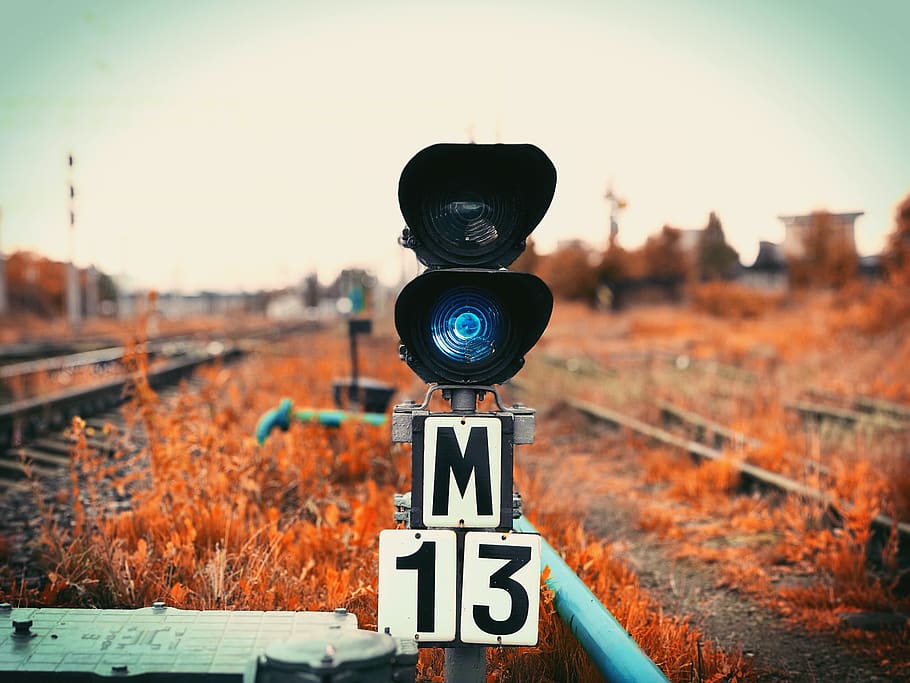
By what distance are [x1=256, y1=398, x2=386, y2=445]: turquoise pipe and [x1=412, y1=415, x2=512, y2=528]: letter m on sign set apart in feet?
13.7

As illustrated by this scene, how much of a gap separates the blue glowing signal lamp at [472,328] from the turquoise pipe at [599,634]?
1.79 ft

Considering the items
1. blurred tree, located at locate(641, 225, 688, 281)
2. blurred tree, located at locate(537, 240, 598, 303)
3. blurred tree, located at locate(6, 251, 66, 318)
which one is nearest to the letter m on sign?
blurred tree, located at locate(537, 240, 598, 303)

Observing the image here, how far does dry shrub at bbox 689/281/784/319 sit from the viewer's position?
40219 mm

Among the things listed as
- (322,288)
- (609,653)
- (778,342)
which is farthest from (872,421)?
(322,288)

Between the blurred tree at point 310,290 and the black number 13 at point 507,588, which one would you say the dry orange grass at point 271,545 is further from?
the blurred tree at point 310,290

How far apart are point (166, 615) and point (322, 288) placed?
119m

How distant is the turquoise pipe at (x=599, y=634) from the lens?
8.87 ft

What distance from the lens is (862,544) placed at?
4.96 metres

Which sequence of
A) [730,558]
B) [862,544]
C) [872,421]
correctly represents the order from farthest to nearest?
1. [872,421]
2. [730,558]
3. [862,544]

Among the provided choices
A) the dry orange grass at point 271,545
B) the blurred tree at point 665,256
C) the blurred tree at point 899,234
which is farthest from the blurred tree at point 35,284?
the dry orange grass at point 271,545

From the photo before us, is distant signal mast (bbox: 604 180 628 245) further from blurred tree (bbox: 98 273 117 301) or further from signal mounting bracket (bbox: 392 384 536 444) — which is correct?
blurred tree (bbox: 98 273 117 301)

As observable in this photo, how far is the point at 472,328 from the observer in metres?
2.78

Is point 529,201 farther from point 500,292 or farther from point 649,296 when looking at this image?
point 649,296

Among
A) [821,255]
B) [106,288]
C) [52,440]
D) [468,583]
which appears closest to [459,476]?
[468,583]
